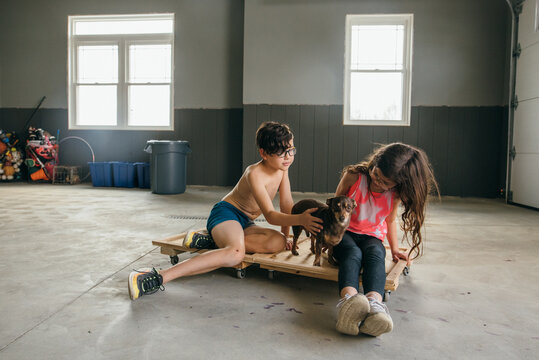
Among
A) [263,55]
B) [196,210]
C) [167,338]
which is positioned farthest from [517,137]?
[167,338]

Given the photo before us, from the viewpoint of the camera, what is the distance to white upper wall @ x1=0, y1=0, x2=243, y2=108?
7.46m

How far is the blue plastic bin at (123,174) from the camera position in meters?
7.34

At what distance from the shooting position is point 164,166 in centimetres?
647

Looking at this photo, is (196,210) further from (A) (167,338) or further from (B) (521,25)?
(B) (521,25)

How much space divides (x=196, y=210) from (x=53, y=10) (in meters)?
5.94

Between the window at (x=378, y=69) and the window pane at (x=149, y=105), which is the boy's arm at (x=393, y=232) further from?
the window pane at (x=149, y=105)

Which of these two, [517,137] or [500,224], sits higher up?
[517,137]

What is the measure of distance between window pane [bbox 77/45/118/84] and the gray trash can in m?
2.42

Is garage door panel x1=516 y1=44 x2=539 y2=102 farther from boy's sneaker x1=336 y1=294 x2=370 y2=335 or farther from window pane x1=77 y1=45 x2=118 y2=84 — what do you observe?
window pane x1=77 y1=45 x2=118 y2=84

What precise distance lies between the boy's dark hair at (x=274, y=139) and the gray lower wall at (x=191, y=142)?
5367 millimetres

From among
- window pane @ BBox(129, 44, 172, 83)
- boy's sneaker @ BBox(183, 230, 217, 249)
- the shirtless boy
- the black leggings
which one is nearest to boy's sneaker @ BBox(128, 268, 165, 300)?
the shirtless boy

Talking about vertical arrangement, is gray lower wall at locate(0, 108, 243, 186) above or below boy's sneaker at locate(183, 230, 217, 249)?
above

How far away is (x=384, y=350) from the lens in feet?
4.94

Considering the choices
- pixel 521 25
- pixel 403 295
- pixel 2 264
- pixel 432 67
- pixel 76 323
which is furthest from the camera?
pixel 432 67
